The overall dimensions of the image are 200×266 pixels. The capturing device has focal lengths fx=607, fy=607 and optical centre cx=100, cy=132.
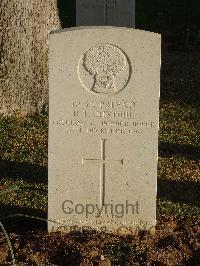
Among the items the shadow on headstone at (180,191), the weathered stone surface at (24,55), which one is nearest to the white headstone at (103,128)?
the shadow on headstone at (180,191)

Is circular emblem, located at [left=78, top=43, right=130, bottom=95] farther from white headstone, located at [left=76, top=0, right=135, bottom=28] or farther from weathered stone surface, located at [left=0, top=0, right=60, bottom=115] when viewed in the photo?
white headstone, located at [left=76, top=0, right=135, bottom=28]

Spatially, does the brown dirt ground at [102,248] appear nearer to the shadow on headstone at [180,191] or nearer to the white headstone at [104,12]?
the shadow on headstone at [180,191]

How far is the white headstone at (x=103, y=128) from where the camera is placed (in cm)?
435

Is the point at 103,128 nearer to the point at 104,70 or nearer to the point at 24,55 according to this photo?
the point at 104,70

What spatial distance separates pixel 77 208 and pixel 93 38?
132 centimetres

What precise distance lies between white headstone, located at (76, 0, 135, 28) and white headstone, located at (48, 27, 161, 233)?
584cm

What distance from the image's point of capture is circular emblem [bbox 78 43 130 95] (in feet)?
14.4

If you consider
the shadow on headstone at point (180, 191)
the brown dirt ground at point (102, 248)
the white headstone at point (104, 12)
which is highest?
the white headstone at point (104, 12)

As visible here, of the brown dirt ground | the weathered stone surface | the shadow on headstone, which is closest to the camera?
the brown dirt ground

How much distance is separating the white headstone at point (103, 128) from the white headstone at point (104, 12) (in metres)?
5.84

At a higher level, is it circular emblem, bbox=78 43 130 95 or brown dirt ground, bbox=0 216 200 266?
circular emblem, bbox=78 43 130 95

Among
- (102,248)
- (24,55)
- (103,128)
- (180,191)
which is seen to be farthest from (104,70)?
(24,55)

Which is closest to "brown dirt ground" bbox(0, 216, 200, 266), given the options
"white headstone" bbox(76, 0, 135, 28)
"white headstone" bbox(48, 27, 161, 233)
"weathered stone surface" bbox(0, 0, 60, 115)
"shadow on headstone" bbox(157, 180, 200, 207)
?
"white headstone" bbox(48, 27, 161, 233)

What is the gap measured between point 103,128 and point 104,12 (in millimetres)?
5979
